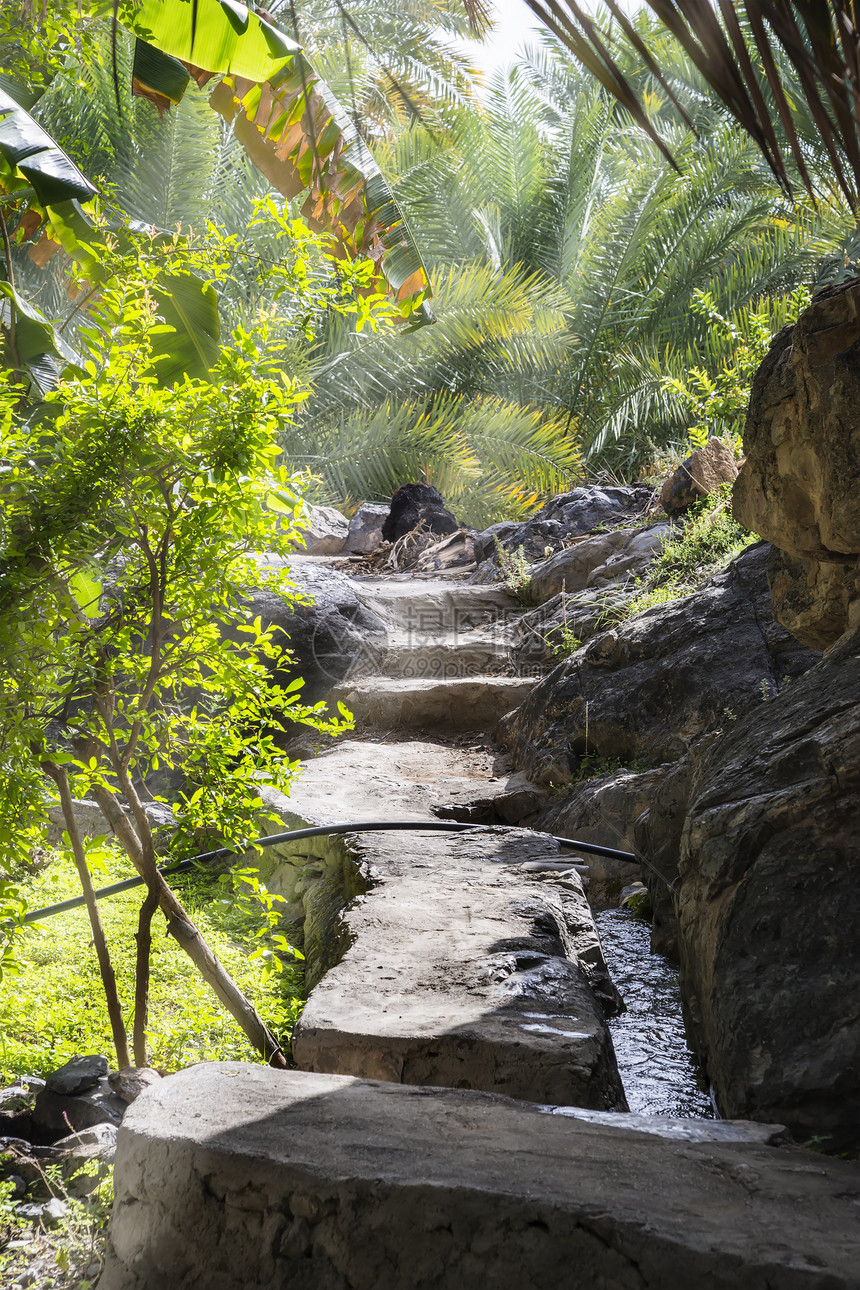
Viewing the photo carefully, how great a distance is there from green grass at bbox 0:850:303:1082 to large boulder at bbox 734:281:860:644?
2.54m

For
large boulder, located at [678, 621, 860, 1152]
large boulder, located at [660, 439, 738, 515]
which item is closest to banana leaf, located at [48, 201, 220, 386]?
large boulder, located at [678, 621, 860, 1152]

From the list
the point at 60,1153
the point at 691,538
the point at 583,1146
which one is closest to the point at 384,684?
the point at 691,538

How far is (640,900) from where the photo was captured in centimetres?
445

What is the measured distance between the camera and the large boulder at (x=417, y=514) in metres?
13.0

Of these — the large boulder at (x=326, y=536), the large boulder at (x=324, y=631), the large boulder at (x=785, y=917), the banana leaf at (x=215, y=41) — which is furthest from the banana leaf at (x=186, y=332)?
the large boulder at (x=326, y=536)

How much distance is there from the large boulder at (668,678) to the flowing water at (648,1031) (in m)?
1.57

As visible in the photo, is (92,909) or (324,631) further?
(324,631)

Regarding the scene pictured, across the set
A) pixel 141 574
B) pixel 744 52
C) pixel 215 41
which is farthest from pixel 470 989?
pixel 215 41

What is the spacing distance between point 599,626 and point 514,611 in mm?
2011

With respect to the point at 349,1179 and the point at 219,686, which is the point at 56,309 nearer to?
the point at 219,686

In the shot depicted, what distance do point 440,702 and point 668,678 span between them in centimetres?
258

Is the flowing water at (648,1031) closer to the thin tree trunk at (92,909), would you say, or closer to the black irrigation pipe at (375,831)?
the black irrigation pipe at (375,831)

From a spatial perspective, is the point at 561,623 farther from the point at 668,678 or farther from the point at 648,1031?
the point at 648,1031

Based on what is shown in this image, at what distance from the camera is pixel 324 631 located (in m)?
8.47
